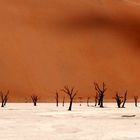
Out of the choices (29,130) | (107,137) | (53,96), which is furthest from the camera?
(53,96)

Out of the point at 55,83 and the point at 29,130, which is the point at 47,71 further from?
the point at 29,130

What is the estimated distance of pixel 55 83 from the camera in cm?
8362

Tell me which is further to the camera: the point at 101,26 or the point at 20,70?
the point at 101,26

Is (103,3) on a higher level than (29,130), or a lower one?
higher

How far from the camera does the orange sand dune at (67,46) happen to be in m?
84.2

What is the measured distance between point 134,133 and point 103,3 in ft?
315

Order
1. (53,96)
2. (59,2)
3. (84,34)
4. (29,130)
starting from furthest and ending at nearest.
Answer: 1. (59,2)
2. (84,34)
3. (53,96)
4. (29,130)

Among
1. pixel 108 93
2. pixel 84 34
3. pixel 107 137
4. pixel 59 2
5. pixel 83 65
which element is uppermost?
pixel 59 2

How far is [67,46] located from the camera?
314ft

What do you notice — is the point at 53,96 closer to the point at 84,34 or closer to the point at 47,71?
the point at 47,71

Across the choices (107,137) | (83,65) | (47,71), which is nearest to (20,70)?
(47,71)

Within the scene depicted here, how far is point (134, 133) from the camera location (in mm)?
20031

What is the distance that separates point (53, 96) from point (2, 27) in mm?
22832

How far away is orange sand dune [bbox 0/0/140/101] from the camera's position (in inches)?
3317
